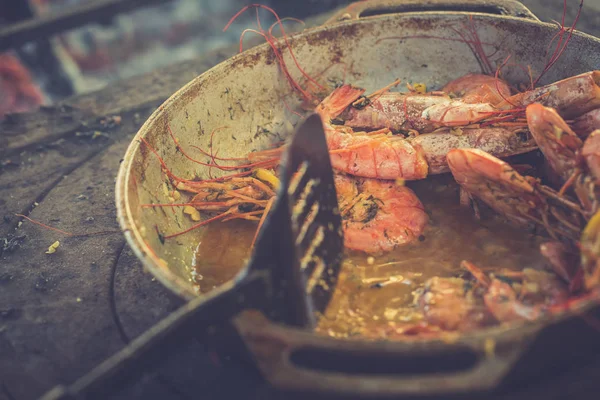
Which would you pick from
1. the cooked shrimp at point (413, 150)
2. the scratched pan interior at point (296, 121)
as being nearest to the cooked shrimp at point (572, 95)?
the cooked shrimp at point (413, 150)

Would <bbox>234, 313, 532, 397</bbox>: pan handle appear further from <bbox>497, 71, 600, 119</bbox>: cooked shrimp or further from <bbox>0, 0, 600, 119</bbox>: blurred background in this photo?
<bbox>0, 0, 600, 119</bbox>: blurred background

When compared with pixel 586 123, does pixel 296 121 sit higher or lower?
higher

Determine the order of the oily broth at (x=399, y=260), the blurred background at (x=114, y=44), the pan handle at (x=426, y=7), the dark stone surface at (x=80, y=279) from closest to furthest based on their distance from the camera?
1. the dark stone surface at (x=80, y=279)
2. the oily broth at (x=399, y=260)
3. the pan handle at (x=426, y=7)
4. the blurred background at (x=114, y=44)

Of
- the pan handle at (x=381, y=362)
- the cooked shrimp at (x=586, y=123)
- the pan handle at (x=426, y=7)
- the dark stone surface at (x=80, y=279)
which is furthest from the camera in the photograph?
the pan handle at (x=426, y=7)

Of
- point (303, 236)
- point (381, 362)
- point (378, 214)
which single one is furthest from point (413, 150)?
point (381, 362)

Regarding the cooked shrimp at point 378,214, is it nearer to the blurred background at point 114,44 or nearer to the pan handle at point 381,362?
the pan handle at point 381,362

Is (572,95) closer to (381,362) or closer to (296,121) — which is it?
(296,121)
